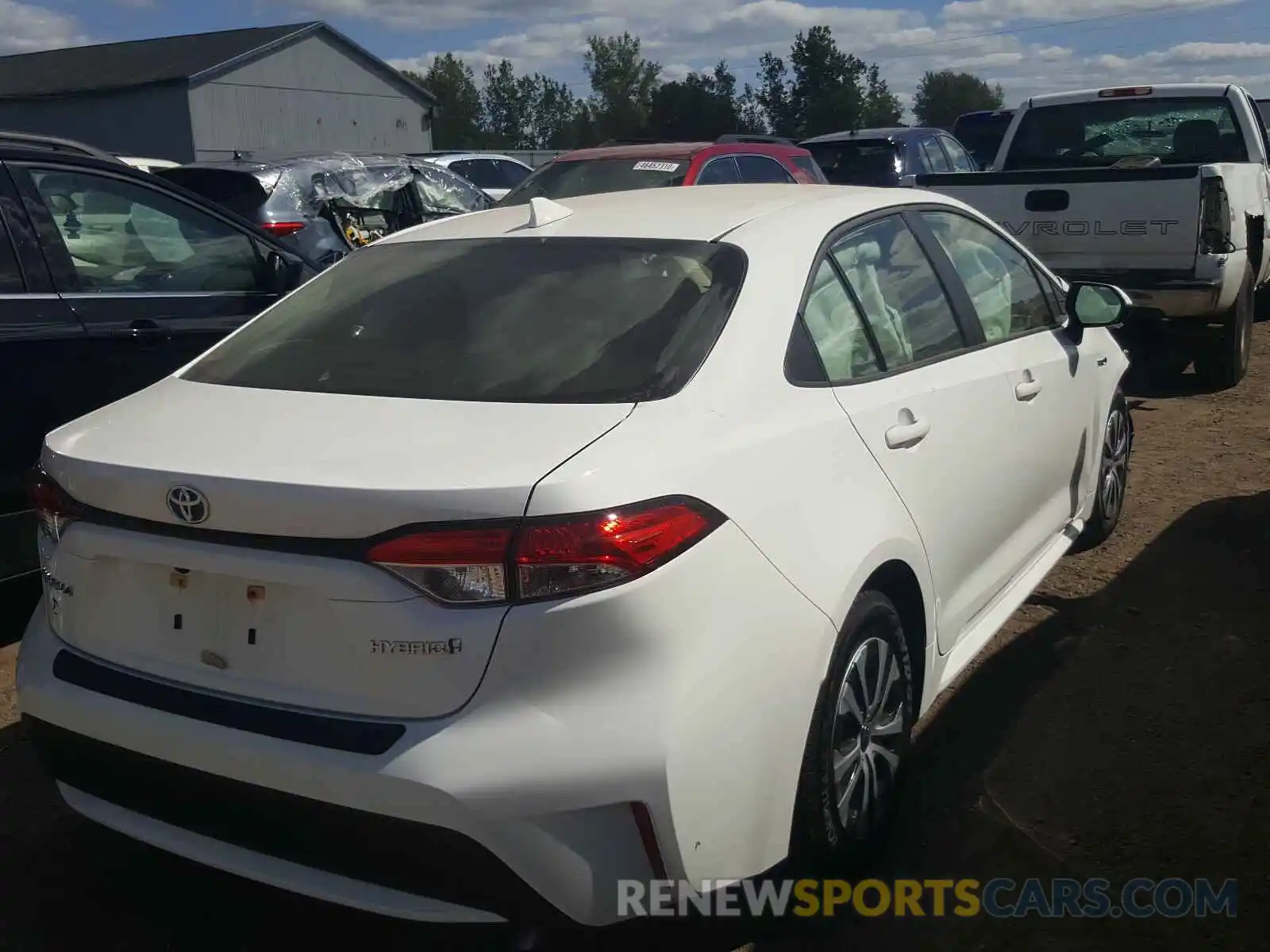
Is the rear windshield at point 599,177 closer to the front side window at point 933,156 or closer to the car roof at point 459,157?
the front side window at point 933,156

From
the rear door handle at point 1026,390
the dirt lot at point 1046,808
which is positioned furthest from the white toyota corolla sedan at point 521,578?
the rear door handle at point 1026,390

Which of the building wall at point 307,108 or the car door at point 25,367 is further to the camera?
the building wall at point 307,108

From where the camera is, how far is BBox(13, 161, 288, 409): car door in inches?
170

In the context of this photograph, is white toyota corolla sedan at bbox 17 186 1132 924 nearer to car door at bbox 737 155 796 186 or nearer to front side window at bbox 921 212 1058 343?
front side window at bbox 921 212 1058 343

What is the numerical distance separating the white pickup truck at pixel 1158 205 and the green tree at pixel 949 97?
81765mm

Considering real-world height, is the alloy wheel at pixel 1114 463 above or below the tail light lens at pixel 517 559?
below

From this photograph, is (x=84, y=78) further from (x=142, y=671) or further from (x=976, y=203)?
(x=142, y=671)

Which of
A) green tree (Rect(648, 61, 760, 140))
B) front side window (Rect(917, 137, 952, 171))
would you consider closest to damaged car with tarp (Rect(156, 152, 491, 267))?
front side window (Rect(917, 137, 952, 171))

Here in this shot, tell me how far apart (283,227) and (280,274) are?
14.4ft

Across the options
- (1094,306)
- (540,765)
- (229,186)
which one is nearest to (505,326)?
(540,765)

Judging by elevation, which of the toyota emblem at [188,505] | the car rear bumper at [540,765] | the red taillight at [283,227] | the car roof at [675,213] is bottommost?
the car rear bumper at [540,765]

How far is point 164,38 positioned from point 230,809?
47740 mm

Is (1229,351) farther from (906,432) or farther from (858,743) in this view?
(858,743)

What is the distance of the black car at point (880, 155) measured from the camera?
13.5 m
